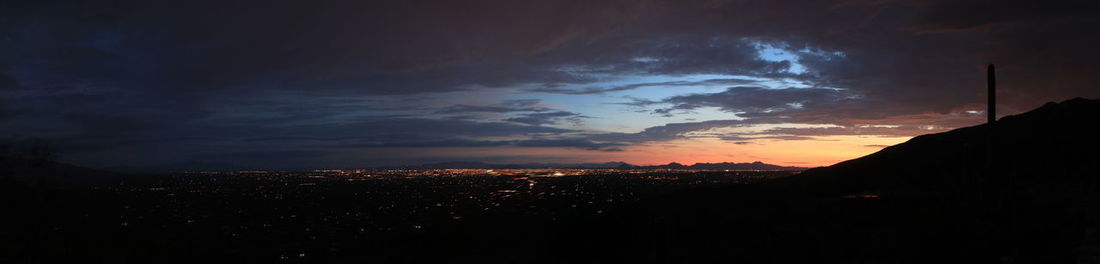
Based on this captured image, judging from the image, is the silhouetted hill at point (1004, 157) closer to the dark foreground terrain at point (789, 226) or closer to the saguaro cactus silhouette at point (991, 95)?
the dark foreground terrain at point (789, 226)

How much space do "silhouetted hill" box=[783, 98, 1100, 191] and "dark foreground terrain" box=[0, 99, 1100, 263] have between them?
19 cm

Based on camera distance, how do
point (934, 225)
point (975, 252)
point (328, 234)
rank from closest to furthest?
1. point (975, 252)
2. point (934, 225)
3. point (328, 234)

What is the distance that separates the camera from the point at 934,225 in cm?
2905

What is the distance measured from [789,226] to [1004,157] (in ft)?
63.0

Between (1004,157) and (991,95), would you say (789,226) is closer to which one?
(1004,157)

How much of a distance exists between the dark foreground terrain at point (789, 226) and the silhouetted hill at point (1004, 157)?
189mm

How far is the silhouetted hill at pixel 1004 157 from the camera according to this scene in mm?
36125

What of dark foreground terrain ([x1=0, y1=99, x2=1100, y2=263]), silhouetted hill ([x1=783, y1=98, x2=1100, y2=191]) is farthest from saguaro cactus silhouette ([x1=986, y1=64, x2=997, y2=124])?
silhouetted hill ([x1=783, y1=98, x2=1100, y2=191])

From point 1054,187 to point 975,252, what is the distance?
1483cm

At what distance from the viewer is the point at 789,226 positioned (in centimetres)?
3753

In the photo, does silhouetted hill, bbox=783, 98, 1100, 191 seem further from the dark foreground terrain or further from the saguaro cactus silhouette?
the saguaro cactus silhouette

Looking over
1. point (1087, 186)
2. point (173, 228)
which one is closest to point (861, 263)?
point (1087, 186)

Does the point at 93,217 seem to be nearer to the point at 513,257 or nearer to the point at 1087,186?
the point at 513,257

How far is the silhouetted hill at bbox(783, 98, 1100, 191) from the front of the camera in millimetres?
36125
